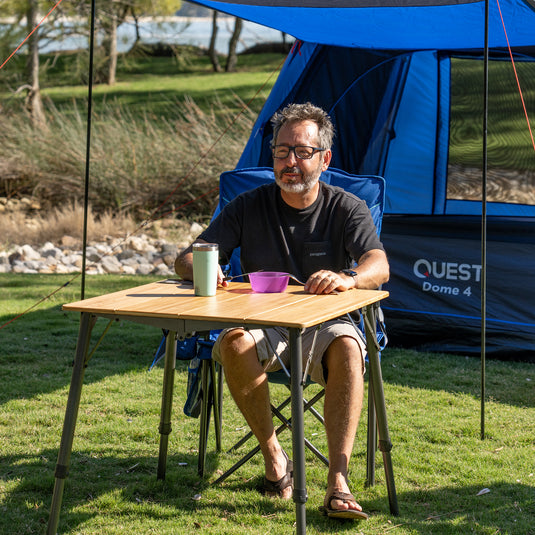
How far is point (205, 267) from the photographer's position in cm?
222

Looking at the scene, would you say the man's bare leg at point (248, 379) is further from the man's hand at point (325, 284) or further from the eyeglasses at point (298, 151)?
the eyeglasses at point (298, 151)

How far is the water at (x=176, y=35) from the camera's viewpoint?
594 inches

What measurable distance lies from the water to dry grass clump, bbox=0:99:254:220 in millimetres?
2343

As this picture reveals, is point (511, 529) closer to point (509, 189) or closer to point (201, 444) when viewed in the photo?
point (201, 444)

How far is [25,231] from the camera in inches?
311

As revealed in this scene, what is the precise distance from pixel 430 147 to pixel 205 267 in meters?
2.98

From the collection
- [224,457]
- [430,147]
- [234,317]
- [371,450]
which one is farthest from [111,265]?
[234,317]

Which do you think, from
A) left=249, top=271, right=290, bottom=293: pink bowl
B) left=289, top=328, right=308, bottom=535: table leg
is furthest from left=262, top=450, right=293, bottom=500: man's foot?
left=249, top=271, right=290, bottom=293: pink bowl

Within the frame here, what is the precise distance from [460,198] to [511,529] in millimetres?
2821

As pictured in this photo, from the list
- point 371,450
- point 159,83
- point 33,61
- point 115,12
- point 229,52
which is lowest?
point 371,450

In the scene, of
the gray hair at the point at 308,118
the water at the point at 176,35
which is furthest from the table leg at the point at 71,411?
the water at the point at 176,35

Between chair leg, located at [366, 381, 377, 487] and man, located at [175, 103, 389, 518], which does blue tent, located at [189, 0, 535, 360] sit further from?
chair leg, located at [366, 381, 377, 487]

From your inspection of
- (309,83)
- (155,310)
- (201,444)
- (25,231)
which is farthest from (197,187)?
(155,310)

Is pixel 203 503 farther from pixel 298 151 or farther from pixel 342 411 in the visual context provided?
pixel 298 151
